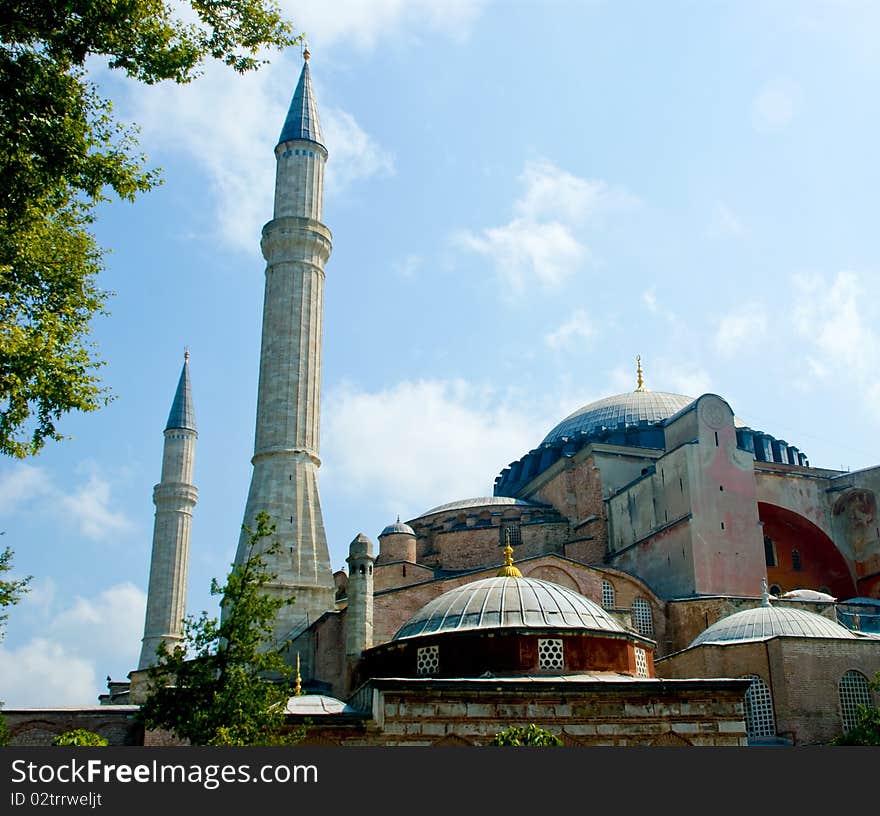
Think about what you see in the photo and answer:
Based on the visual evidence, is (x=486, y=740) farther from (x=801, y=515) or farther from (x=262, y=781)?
(x=801, y=515)

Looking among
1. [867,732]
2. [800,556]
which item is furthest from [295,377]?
[867,732]

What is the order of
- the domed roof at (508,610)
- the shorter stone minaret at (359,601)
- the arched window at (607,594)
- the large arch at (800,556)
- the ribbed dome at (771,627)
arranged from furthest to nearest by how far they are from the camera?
the large arch at (800,556) → the arched window at (607,594) → the shorter stone minaret at (359,601) → the ribbed dome at (771,627) → the domed roof at (508,610)

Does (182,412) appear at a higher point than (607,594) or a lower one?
higher

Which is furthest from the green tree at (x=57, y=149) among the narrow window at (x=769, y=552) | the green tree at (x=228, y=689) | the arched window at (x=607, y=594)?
the narrow window at (x=769, y=552)

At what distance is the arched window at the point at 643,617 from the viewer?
83.3 ft

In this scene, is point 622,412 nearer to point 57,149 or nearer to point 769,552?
point 769,552

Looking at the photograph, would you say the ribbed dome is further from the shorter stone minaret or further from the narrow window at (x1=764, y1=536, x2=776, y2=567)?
the narrow window at (x1=764, y1=536, x2=776, y2=567)

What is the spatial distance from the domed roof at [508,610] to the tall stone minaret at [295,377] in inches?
283

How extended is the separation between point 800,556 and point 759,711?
448 inches

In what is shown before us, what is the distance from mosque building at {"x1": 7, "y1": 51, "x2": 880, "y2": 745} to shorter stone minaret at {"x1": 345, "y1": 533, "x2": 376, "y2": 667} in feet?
0.13

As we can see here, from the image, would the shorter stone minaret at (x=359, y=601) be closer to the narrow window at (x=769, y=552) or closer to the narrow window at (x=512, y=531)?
the narrow window at (x=512, y=531)

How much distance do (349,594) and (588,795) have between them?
1263 cm

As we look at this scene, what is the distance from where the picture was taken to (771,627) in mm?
20281

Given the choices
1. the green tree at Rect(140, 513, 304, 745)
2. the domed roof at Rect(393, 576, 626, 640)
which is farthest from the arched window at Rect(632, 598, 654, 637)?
the green tree at Rect(140, 513, 304, 745)
